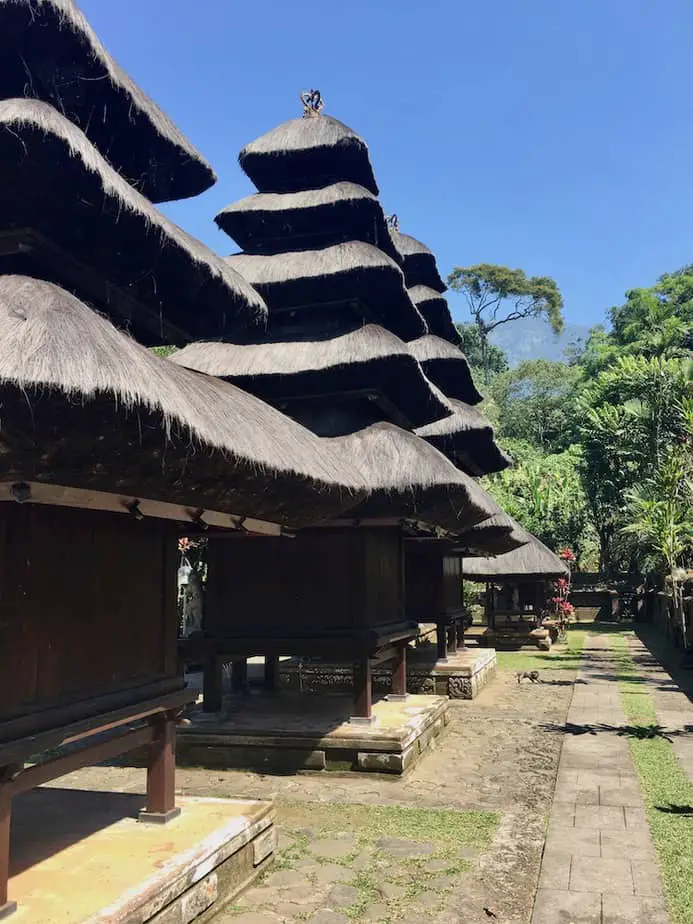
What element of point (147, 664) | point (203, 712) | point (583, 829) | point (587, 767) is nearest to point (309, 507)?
point (147, 664)

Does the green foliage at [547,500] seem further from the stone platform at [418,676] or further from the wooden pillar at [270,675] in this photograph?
the wooden pillar at [270,675]

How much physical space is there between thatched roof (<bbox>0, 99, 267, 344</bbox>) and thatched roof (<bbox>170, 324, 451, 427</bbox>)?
304cm

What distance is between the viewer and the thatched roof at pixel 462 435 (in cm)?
1524

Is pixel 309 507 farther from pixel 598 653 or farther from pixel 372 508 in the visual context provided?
pixel 598 653

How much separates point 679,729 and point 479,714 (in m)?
3.17

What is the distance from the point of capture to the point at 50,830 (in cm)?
553

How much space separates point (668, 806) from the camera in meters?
7.20

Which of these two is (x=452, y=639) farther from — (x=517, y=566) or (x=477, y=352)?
(x=477, y=352)

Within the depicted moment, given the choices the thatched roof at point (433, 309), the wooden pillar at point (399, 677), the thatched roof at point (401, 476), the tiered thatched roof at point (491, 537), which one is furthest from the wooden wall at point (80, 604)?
the thatched roof at point (433, 309)

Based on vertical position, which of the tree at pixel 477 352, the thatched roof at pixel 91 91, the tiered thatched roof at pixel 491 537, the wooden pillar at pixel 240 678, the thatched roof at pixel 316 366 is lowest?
the wooden pillar at pixel 240 678

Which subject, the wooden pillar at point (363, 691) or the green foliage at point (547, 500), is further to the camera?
the green foliage at point (547, 500)

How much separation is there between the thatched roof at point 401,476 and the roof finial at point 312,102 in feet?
18.9

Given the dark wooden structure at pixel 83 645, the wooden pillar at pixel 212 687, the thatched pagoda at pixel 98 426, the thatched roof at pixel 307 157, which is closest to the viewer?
the thatched pagoda at pixel 98 426

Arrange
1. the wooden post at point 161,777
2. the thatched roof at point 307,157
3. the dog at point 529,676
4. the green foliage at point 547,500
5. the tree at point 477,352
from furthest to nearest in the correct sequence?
the tree at point 477,352, the green foliage at point 547,500, the dog at point 529,676, the thatched roof at point 307,157, the wooden post at point 161,777
